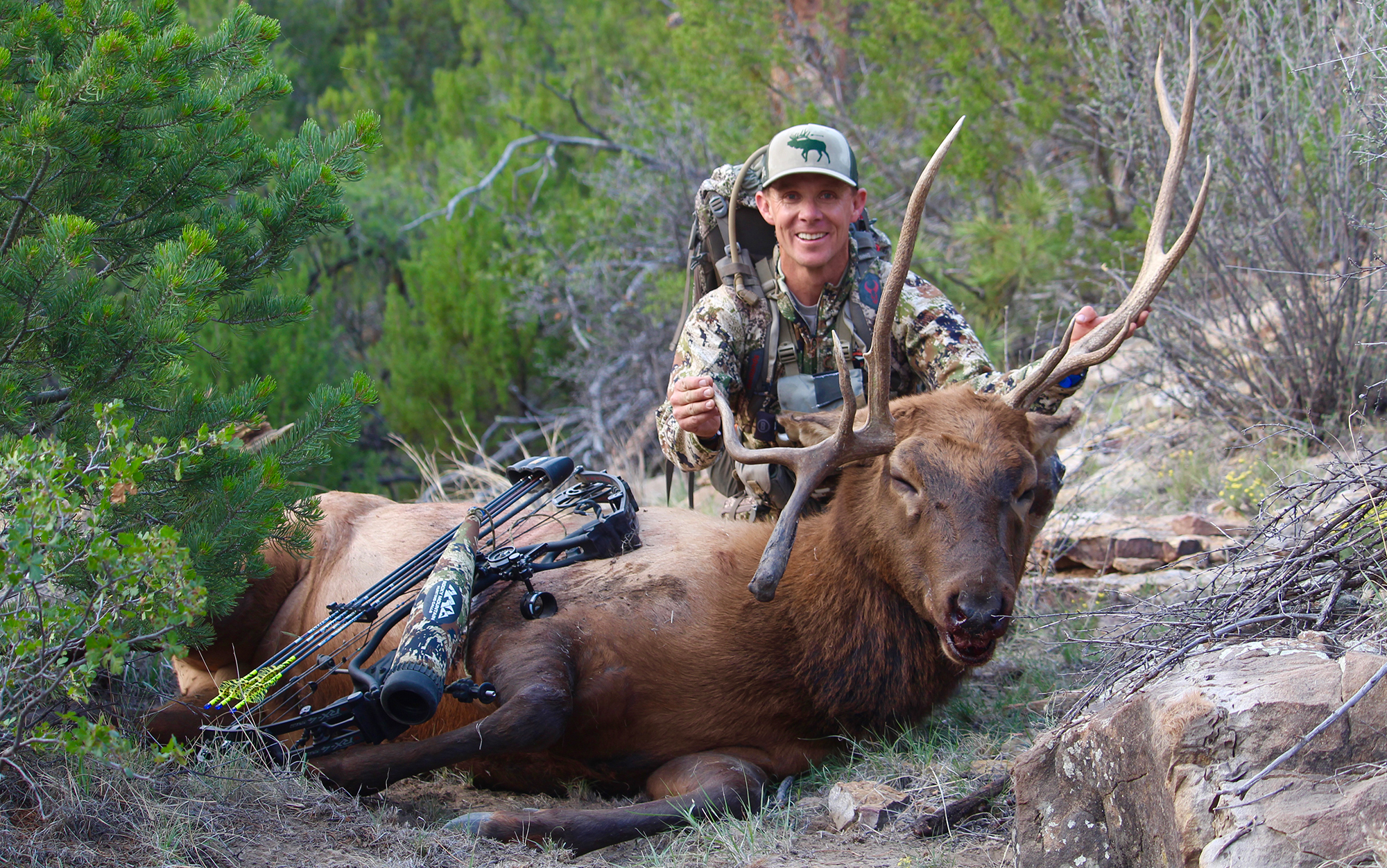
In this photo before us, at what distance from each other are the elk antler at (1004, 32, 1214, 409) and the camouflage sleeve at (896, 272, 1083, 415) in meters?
0.52

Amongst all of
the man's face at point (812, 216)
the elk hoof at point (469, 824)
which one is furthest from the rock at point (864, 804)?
the man's face at point (812, 216)

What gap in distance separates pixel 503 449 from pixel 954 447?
6.65m

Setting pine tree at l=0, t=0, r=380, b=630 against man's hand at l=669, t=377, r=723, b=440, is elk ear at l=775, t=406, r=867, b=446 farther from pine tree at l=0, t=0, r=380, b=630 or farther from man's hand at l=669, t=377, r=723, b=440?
pine tree at l=0, t=0, r=380, b=630

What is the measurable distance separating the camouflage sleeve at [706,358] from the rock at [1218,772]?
83.6 inches

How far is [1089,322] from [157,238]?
3.33 metres

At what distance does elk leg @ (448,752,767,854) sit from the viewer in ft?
11.3

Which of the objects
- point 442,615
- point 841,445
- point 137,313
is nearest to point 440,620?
point 442,615

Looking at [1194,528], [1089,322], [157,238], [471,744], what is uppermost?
[157,238]

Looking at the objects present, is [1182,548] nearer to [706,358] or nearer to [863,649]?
[863,649]

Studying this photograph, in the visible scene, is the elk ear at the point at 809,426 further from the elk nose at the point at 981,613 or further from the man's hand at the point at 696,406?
the elk nose at the point at 981,613

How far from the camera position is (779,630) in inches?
157

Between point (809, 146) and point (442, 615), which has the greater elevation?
point (809, 146)

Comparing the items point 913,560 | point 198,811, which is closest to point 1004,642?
point 913,560

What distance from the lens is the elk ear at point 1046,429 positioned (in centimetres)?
400
